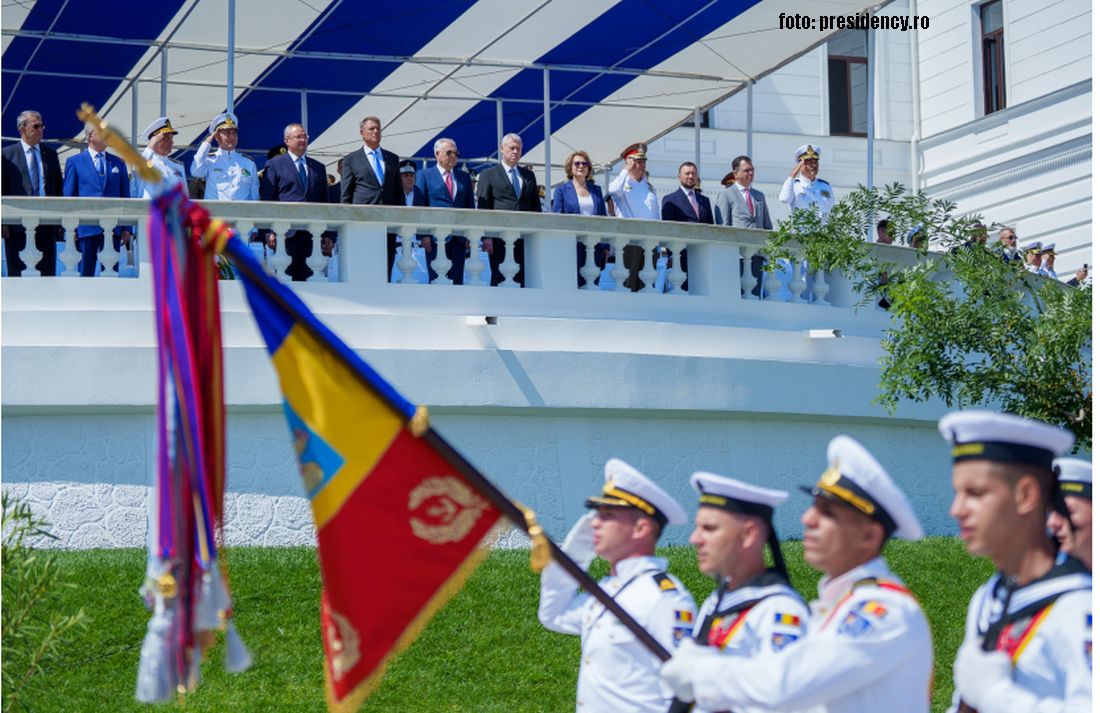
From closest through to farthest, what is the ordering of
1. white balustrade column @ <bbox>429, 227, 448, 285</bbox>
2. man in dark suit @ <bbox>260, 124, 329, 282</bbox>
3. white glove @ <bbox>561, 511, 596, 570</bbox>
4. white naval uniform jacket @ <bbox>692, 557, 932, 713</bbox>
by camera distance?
white naval uniform jacket @ <bbox>692, 557, 932, 713</bbox> → white glove @ <bbox>561, 511, 596, 570</bbox> → white balustrade column @ <bbox>429, 227, 448, 285</bbox> → man in dark suit @ <bbox>260, 124, 329, 282</bbox>

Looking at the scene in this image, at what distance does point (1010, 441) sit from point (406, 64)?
14.1 metres

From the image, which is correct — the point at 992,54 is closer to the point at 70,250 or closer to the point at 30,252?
the point at 70,250

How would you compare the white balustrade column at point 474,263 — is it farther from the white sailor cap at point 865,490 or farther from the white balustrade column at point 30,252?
the white sailor cap at point 865,490

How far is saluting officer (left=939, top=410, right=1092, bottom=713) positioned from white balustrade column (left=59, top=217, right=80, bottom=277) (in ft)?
27.7

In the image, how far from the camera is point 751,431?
42.2 feet

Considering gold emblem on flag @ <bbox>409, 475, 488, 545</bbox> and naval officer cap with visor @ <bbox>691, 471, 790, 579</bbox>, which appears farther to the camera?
naval officer cap with visor @ <bbox>691, 471, 790, 579</bbox>

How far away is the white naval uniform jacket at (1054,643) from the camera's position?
392 cm

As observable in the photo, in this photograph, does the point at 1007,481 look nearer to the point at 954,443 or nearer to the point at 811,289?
the point at 954,443

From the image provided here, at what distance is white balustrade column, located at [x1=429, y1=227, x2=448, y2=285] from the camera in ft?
39.7

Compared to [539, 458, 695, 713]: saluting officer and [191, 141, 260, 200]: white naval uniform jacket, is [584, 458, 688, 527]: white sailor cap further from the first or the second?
[191, 141, 260, 200]: white naval uniform jacket

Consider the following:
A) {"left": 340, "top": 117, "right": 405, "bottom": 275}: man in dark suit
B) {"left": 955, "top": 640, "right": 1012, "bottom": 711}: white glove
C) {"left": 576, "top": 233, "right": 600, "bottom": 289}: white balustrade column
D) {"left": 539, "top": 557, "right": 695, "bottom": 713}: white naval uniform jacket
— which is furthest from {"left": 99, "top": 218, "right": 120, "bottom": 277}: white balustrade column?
{"left": 955, "top": 640, "right": 1012, "bottom": 711}: white glove

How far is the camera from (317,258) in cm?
1188

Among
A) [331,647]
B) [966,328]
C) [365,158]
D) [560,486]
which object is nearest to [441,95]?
[365,158]

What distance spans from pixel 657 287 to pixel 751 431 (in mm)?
1222
